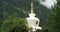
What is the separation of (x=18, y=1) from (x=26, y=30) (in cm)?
4120

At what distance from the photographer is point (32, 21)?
14430 millimetres

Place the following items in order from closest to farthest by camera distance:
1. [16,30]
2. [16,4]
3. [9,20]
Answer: [16,30], [9,20], [16,4]

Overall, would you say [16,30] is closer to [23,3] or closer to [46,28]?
[46,28]

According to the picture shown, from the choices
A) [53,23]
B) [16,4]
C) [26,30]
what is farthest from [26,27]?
[16,4]

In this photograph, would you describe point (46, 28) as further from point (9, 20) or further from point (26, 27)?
point (9, 20)

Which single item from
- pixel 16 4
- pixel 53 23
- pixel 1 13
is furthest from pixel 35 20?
pixel 16 4

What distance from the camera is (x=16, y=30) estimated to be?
13.7m

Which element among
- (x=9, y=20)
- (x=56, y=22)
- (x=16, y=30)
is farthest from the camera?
(x=9, y=20)

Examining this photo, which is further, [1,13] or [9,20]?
[1,13]

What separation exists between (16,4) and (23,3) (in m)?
2.63

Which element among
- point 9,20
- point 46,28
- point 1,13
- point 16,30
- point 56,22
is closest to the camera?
point 56,22

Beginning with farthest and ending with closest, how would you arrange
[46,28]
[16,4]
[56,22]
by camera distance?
[16,4] → [46,28] → [56,22]

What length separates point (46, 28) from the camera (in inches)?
453

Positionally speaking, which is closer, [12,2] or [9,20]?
[9,20]
